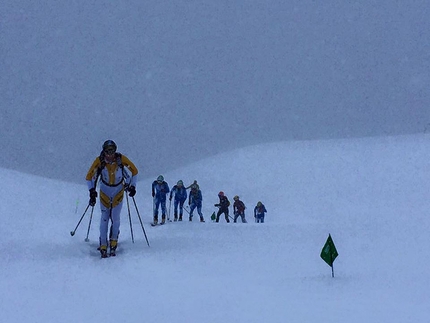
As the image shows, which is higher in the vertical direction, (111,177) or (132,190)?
(111,177)

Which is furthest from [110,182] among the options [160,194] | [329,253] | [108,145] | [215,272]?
[160,194]

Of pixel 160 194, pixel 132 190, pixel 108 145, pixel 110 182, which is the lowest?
pixel 132 190

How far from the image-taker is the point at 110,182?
8.01m

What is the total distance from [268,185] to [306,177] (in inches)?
124

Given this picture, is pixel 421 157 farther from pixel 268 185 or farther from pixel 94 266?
pixel 94 266

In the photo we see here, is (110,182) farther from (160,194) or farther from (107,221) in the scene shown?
(160,194)

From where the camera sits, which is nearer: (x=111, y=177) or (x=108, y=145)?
(x=108, y=145)

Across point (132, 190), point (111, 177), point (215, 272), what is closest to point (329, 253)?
point (215, 272)

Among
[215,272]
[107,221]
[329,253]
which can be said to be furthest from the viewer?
[107,221]

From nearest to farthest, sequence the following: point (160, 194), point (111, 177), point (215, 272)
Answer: point (215, 272) → point (111, 177) → point (160, 194)

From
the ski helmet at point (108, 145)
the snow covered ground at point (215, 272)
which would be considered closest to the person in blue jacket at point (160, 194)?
the snow covered ground at point (215, 272)

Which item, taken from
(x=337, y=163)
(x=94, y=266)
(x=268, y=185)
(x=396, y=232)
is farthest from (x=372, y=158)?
(x=94, y=266)

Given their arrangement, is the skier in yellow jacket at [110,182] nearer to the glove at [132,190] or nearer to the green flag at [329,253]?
the glove at [132,190]

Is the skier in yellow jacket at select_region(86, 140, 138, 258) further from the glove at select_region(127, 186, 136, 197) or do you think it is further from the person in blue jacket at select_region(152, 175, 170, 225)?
the person in blue jacket at select_region(152, 175, 170, 225)
